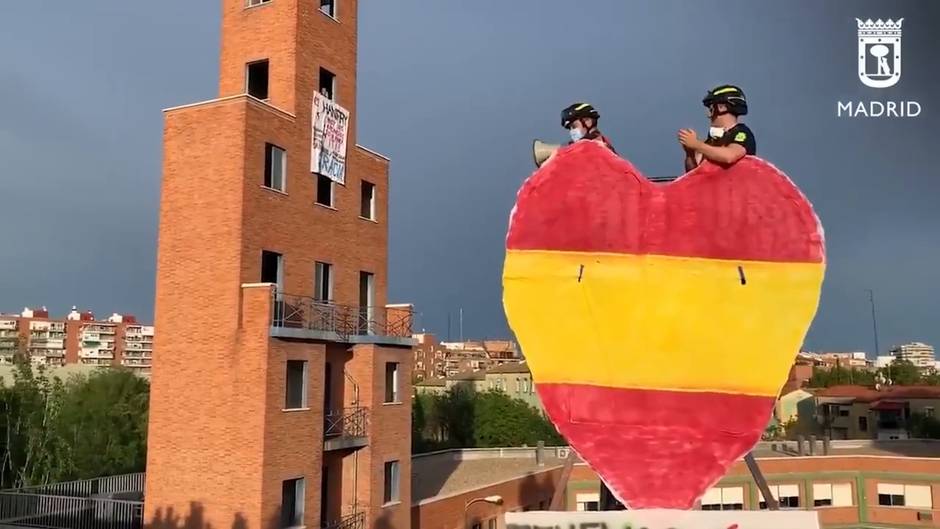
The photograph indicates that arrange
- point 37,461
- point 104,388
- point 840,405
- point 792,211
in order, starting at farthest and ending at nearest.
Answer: point 840,405 < point 104,388 < point 37,461 < point 792,211

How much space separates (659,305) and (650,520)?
5.84 ft

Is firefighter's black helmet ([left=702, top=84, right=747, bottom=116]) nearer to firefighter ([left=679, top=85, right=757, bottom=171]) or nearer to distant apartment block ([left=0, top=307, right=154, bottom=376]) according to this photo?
firefighter ([left=679, top=85, right=757, bottom=171])

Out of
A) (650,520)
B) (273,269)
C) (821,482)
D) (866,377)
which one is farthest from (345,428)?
(866,377)

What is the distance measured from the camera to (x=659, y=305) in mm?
6875

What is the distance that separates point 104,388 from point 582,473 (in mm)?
35990

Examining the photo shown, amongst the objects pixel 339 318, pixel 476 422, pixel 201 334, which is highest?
pixel 339 318

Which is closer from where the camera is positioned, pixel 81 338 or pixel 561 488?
pixel 561 488

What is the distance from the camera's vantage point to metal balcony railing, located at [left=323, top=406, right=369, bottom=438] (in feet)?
88.4

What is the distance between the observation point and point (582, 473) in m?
40.8

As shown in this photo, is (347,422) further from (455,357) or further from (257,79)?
(455,357)

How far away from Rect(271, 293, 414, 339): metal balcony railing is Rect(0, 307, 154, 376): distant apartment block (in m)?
110

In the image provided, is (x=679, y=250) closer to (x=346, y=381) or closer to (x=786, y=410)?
(x=346, y=381)

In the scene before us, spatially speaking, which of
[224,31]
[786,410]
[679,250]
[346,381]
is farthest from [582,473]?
[786,410]

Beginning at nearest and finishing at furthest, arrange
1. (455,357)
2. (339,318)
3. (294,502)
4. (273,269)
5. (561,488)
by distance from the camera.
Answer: (561,488)
(294,502)
(273,269)
(339,318)
(455,357)
